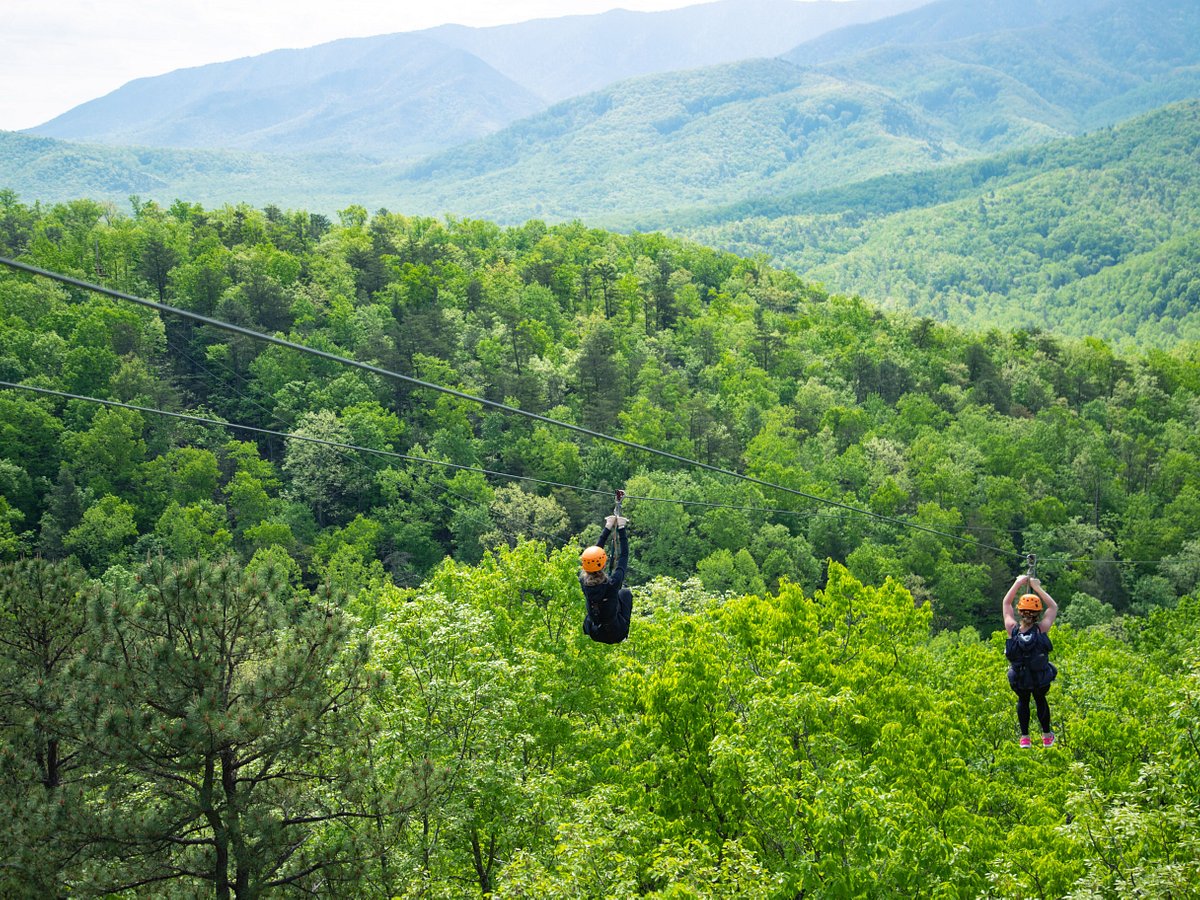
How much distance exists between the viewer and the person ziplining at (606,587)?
1170 cm

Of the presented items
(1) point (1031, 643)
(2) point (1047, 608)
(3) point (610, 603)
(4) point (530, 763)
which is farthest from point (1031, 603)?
(4) point (530, 763)

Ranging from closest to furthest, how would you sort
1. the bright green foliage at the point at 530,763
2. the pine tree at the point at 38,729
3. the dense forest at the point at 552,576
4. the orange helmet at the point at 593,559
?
the orange helmet at the point at 593,559 < the pine tree at the point at 38,729 < the bright green foliage at the point at 530,763 < the dense forest at the point at 552,576

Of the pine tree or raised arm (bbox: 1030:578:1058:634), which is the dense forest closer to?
the pine tree

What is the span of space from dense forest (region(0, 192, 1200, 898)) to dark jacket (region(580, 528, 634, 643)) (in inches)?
181

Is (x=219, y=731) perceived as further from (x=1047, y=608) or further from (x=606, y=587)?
(x=1047, y=608)

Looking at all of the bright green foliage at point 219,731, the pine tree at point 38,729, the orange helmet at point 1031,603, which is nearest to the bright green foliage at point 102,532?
the pine tree at point 38,729

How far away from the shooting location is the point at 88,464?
67750mm

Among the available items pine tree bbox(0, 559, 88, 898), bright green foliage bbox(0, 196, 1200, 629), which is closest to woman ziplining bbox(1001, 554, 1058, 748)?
pine tree bbox(0, 559, 88, 898)

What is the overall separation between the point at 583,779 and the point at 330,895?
8.20 m

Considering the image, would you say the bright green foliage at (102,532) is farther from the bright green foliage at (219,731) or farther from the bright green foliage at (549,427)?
the bright green foliage at (219,731)

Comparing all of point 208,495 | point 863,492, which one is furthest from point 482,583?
point 863,492

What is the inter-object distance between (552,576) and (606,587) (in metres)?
17.4

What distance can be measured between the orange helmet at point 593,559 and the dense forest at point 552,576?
467cm

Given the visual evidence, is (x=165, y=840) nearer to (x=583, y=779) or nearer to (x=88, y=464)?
(x=583, y=779)
